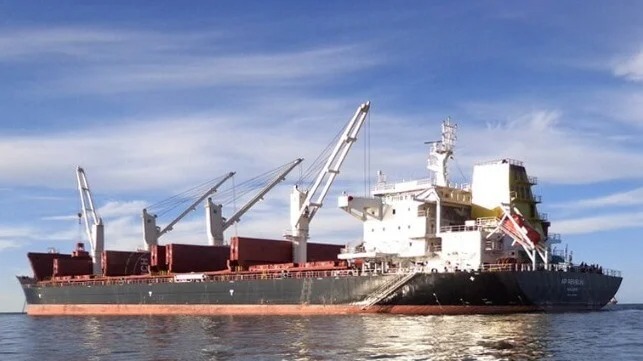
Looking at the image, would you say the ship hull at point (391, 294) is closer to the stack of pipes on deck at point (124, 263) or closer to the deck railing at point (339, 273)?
the deck railing at point (339, 273)

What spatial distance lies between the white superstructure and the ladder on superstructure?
3.52 meters

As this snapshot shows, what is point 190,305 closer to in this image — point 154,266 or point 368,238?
point 154,266

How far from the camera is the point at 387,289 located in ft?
161

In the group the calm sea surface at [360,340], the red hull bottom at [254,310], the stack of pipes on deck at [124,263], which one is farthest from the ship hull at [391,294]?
the stack of pipes on deck at [124,263]

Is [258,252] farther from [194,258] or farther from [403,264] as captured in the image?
[403,264]

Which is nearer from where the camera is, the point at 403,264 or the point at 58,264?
the point at 403,264

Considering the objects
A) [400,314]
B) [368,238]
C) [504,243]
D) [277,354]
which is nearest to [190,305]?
[368,238]

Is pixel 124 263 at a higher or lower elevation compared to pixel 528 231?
lower

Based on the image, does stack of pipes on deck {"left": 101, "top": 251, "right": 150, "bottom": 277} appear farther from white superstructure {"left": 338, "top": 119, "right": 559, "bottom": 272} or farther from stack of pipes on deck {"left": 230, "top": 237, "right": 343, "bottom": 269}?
white superstructure {"left": 338, "top": 119, "right": 559, "bottom": 272}

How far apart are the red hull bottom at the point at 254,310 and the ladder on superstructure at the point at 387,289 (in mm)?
399

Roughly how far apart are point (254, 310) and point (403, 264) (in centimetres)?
1279

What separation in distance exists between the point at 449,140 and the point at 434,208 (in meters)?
6.08

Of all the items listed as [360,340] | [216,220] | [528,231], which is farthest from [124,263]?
[360,340]

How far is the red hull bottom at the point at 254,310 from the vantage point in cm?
4733
